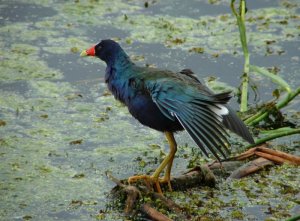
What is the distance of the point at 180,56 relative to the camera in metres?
8.59

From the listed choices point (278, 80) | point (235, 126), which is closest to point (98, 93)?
point (278, 80)

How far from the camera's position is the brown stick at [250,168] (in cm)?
638

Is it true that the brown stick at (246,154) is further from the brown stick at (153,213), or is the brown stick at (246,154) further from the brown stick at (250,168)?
the brown stick at (153,213)

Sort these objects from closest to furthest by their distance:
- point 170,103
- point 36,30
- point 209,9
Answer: point 170,103 → point 36,30 → point 209,9

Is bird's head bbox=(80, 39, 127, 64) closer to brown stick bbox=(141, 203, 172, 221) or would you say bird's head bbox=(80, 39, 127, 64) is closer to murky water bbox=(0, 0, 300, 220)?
murky water bbox=(0, 0, 300, 220)

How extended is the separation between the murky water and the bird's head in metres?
0.79

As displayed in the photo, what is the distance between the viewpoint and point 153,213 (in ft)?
18.5

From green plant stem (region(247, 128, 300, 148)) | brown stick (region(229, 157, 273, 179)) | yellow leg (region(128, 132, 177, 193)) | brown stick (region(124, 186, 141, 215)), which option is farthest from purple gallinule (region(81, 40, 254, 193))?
green plant stem (region(247, 128, 300, 148))

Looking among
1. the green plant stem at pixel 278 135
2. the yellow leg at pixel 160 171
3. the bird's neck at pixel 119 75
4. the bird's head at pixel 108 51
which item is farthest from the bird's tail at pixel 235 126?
the bird's head at pixel 108 51

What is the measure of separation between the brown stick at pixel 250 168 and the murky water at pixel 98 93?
7 centimetres

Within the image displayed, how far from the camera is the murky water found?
602 centimetres

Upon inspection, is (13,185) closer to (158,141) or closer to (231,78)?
(158,141)

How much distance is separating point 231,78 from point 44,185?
263 cm

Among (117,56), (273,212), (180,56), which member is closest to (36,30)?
(180,56)
